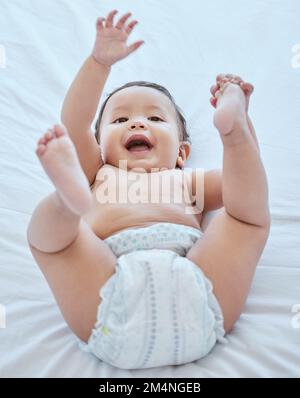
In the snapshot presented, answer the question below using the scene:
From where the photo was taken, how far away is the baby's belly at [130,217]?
0.97 metres

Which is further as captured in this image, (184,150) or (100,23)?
(184,150)

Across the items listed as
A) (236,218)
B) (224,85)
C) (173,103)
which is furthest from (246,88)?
(173,103)

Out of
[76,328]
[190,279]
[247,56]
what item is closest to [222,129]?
[190,279]

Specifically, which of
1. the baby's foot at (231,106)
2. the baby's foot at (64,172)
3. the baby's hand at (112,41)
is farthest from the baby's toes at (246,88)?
the baby's foot at (64,172)

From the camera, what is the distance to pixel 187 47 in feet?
5.45

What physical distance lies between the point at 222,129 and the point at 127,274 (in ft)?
0.86

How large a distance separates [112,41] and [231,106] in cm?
34

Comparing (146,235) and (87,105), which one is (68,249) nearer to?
(146,235)

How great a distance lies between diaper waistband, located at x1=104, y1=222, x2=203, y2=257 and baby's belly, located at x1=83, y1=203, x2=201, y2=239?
3 centimetres

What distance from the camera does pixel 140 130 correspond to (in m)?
1.14

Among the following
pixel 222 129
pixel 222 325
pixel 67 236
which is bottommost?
pixel 222 325

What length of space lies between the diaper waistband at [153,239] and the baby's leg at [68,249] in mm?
39

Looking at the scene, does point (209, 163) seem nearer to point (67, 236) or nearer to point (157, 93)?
point (157, 93)

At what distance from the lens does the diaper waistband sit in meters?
0.90
